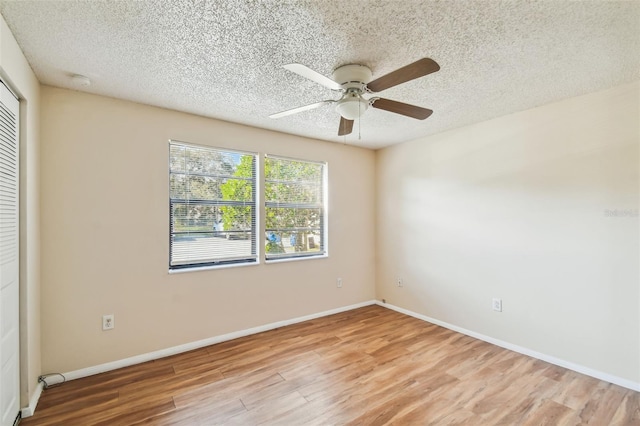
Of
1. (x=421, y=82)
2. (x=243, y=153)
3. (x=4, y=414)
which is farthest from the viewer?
(x=243, y=153)

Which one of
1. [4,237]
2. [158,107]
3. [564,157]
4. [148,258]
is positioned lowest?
[148,258]

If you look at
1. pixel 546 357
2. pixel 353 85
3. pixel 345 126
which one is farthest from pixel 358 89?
pixel 546 357

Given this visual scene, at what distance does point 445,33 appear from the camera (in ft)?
5.62

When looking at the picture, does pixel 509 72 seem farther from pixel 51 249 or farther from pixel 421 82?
pixel 51 249

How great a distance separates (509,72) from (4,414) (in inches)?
152

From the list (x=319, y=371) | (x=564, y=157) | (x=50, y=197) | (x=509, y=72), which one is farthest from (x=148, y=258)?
(x=564, y=157)

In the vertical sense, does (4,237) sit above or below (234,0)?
below

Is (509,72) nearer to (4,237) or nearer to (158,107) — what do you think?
(158,107)

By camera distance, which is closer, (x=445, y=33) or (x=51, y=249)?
(x=445, y=33)

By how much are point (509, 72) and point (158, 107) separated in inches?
118

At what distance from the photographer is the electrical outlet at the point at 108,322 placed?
2562mm

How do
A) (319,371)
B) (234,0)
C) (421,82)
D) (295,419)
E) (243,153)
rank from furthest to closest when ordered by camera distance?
(243,153) < (319,371) < (421,82) < (295,419) < (234,0)

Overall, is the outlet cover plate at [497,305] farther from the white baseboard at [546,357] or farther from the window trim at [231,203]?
the window trim at [231,203]

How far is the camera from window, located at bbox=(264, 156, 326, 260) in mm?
3627
